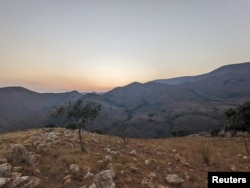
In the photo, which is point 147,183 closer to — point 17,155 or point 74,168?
point 74,168

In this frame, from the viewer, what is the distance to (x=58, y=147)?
25172 millimetres

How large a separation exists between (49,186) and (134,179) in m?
5.28

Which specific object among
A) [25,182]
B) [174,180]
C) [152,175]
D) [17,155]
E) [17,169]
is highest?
[17,155]

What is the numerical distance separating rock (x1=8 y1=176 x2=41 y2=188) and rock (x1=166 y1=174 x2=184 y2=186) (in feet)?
26.7

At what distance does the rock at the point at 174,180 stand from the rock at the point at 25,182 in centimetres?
813

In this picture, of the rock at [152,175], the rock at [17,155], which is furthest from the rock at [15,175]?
the rock at [152,175]

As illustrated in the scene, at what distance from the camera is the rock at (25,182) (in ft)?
51.5

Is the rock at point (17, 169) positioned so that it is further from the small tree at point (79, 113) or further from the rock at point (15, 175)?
the small tree at point (79, 113)

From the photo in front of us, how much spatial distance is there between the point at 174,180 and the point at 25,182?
9149mm

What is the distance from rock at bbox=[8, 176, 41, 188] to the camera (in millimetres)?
15684

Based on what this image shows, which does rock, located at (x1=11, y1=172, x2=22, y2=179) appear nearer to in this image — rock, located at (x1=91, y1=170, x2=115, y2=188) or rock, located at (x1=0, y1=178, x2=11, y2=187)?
rock, located at (x1=0, y1=178, x2=11, y2=187)

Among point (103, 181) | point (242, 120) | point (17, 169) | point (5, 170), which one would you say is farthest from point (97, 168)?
point (242, 120)

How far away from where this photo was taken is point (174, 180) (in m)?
17.6

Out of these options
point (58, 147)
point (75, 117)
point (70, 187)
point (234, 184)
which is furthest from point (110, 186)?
point (75, 117)
